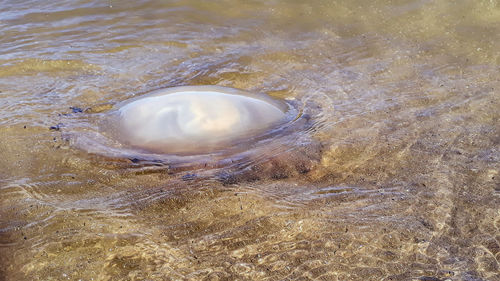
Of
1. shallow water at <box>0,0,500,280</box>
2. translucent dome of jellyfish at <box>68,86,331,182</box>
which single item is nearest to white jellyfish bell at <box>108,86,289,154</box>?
translucent dome of jellyfish at <box>68,86,331,182</box>

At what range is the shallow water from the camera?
3029 mm

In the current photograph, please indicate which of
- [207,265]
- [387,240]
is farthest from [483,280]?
[207,265]

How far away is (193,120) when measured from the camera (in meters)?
4.10

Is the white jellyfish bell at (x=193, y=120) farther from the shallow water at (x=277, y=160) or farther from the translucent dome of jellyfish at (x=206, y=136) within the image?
the shallow water at (x=277, y=160)

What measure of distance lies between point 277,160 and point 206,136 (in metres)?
0.64

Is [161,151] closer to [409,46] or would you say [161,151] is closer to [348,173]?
[348,173]

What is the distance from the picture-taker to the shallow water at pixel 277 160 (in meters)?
3.03

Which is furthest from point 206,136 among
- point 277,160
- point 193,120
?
Answer: point 277,160

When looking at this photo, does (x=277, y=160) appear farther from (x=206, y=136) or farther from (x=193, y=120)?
(x=193, y=120)

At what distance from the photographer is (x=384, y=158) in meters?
4.01

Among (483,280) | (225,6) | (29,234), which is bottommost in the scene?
(483,280)

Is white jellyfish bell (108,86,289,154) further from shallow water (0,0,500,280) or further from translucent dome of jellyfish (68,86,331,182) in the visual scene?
shallow water (0,0,500,280)

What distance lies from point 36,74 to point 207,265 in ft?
12.4

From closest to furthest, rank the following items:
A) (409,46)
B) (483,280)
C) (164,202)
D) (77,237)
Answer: (483,280) → (77,237) → (164,202) → (409,46)
